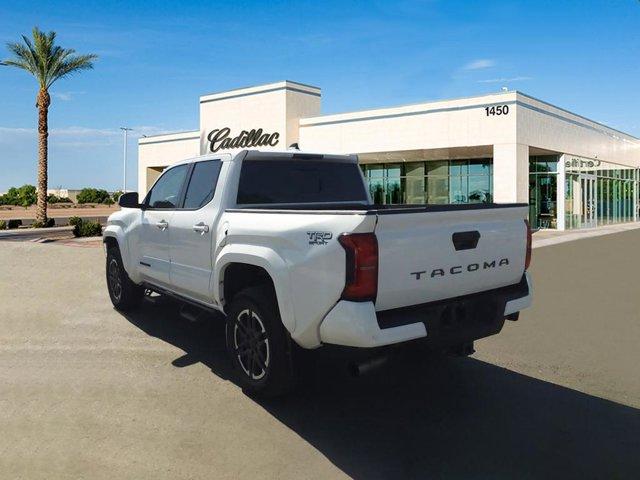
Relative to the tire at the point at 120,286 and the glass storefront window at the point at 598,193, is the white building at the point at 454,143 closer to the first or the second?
the glass storefront window at the point at 598,193

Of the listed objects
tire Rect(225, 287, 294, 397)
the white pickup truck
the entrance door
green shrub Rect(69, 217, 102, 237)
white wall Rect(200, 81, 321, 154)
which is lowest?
tire Rect(225, 287, 294, 397)

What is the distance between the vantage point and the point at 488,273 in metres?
4.45

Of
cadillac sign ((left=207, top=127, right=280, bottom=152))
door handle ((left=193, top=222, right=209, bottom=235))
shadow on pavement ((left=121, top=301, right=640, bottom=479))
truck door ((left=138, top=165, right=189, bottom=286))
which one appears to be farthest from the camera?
cadillac sign ((left=207, top=127, right=280, bottom=152))

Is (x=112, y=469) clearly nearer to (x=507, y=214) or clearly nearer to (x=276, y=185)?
(x=276, y=185)

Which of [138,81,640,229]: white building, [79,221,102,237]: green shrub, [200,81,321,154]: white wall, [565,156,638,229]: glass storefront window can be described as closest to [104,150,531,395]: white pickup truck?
[79,221,102,237]: green shrub

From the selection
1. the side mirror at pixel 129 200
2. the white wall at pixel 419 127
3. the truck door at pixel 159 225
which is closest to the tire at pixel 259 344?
the truck door at pixel 159 225

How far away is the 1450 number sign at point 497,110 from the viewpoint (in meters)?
24.1

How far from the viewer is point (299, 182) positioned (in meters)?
5.80

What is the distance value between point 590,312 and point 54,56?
3294 centimetres

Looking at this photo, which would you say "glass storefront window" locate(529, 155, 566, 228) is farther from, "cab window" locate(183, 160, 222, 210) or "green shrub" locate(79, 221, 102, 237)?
"cab window" locate(183, 160, 222, 210)

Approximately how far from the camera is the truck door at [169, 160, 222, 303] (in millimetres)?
5223

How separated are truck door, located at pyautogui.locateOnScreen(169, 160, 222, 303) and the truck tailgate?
1.92 m

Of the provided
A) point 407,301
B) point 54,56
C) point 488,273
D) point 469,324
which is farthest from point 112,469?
point 54,56

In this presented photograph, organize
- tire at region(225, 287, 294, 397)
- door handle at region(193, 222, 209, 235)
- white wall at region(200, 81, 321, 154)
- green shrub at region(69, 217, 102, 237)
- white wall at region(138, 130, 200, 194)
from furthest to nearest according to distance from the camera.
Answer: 1. white wall at region(138, 130, 200, 194)
2. white wall at region(200, 81, 321, 154)
3. green shrub at region(69, 217, 102, 237)
4. door handle at region(193, 222, 209, 235)
5. tire at region(225, 287, 294, 397)
